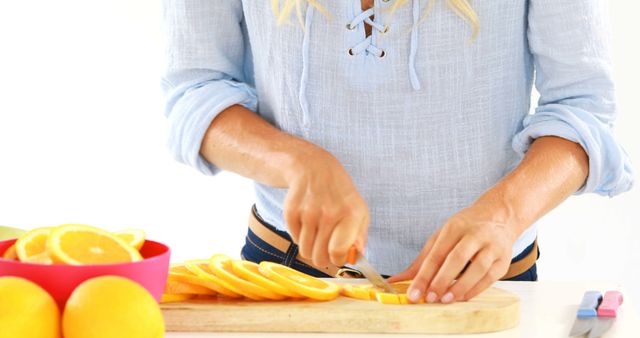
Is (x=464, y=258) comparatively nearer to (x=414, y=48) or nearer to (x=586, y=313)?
(x=586, y=313)

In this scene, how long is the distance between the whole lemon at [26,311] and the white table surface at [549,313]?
256 millimetres

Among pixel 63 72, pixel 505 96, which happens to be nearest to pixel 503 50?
pixel 505 96

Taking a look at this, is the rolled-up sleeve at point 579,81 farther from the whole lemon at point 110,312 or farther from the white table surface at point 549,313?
the whole lemon at point 110,312

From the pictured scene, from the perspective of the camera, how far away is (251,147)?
1.55m

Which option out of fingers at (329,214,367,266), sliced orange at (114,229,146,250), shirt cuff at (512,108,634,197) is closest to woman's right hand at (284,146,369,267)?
fingers at (329,214,367,266)

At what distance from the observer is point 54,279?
104cm

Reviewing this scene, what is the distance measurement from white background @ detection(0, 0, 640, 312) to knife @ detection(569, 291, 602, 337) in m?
1.87

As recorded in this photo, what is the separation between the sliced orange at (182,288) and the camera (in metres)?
1.29

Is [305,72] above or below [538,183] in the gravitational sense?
above

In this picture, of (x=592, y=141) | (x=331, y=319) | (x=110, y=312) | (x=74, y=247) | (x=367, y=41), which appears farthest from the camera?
(x=367, y=41)

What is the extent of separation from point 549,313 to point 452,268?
0.44 ft

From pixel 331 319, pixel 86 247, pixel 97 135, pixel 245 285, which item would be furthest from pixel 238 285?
pixel 97 135

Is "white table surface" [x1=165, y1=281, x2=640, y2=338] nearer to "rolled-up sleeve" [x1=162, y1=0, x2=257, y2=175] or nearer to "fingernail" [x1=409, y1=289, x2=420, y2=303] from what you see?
"fingernail" [x1=409, y1=289, x2=420, y2=303]

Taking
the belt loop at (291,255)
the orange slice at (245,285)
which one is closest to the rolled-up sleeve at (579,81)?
the belt loop at (291,255)
